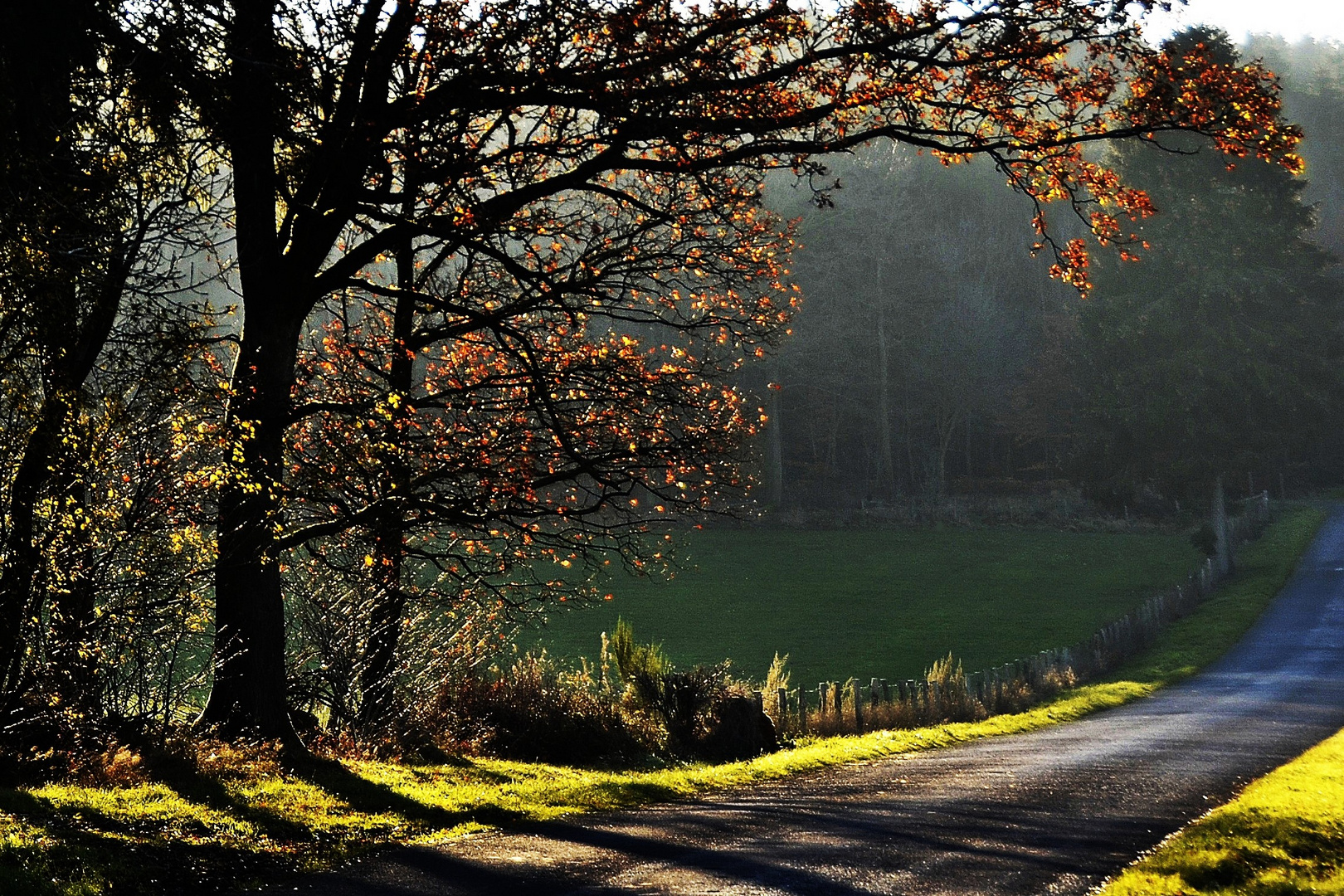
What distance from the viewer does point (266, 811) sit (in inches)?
341

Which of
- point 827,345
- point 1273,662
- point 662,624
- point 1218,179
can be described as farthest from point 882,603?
point 1218,179

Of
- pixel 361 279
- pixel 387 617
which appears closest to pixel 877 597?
pixel 387 617

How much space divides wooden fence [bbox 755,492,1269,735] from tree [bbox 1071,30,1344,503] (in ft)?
45.3

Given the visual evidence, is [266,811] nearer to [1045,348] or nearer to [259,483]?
[259,483]

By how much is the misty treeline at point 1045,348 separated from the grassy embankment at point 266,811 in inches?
1613

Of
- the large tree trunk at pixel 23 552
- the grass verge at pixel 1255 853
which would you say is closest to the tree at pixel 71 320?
the large tree trunk at pixel 23 552

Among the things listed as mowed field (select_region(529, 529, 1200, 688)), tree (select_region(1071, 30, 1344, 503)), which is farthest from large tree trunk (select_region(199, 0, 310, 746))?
tree (select_region(1071, 30, 1344, 503))


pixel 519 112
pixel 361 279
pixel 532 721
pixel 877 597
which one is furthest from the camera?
pixel 877 597

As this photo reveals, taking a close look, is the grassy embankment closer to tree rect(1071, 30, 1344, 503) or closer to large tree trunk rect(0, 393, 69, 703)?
large tree trunk rect(0, 393, 69, 703)

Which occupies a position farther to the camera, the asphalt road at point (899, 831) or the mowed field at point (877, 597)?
the mowed field at point (877, 597)

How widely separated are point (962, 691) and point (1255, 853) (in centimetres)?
1494

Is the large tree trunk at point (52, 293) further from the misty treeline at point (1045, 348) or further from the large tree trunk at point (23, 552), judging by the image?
the misty treeline at point (1045, 348)

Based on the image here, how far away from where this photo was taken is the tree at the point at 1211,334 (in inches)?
1941

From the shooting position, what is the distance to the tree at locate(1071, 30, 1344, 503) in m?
49.3
